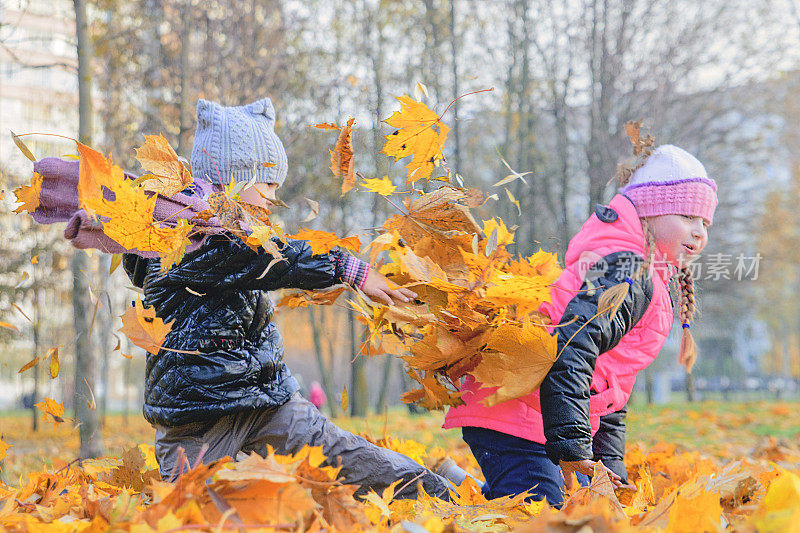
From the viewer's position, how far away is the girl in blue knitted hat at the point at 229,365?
2076 mm

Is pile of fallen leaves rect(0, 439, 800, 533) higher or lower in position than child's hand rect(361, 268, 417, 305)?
lower

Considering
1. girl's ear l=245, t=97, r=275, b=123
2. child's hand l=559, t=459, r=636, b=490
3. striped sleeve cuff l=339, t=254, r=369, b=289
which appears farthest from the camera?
girl's ear l=245, t=97, r=275, b=123

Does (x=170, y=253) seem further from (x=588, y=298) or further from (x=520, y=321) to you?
→ (x=588, y=298)

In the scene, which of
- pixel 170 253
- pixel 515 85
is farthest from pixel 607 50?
pixel 170 253

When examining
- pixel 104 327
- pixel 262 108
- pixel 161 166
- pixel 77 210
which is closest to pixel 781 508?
pixel 161 166

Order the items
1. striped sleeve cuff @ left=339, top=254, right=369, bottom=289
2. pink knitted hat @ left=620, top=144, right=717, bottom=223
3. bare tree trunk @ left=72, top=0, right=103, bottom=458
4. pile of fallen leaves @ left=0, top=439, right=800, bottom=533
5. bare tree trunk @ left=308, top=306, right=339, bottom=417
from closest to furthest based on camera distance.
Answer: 1. pile of fallen leaves @ left=0, top=439, right=800, bottom=533
2. striped sleeve cuff @ left=339, top=254, right=369, bottom=289
3. pink knitted hat @ left=620, top=144, right=717, bottom=223
4. bare tree trunk @ left=72, top=0, right=103, bottom=458
5. bare tree trunk @ left=308, top=306, right=339, bottom=417

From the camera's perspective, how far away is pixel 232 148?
94.3 inches

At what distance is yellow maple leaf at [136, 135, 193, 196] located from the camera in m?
1.82

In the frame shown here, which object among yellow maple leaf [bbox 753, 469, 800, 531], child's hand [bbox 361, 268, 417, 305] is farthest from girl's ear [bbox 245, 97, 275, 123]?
yellow maple leaf [bbox 753, 469, 800, 531]

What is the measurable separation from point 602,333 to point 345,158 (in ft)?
3.07

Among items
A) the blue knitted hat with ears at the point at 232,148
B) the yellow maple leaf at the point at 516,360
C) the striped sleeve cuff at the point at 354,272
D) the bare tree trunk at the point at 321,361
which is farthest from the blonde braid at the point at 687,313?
the bare tree trunk at the point at 321,361

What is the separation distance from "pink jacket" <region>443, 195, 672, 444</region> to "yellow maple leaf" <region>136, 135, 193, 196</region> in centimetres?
113

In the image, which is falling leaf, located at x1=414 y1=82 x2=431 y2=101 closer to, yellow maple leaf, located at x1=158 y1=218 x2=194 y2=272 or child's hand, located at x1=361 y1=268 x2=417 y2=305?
child's hand, located at x1=361 y1=268 x2=417 y2=305

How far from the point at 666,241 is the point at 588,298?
55cm
